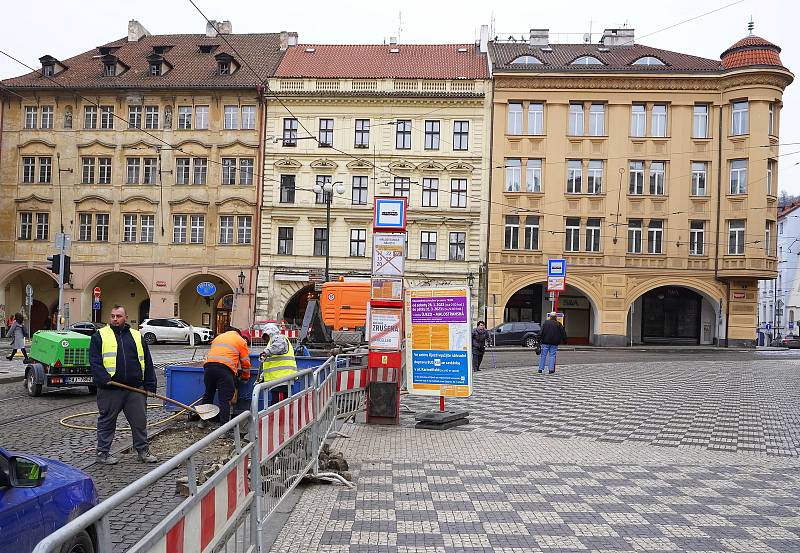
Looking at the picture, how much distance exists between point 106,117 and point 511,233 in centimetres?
2314

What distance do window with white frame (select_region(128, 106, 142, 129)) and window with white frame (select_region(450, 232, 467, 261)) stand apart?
18.1m

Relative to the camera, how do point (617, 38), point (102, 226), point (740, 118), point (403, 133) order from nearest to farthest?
point (740, 118) < point (403, 133) < point (102, 226) < point (617, 38)

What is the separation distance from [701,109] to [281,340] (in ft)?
126

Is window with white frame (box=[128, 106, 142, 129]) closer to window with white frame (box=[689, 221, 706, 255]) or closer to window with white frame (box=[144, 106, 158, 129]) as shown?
A: window with white frame (box=[144, 106, 158, 129])

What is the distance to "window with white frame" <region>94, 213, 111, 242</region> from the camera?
44875 millimetres

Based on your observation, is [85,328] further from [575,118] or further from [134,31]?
[134,31]

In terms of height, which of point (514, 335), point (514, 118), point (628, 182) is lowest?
point (514, 335)

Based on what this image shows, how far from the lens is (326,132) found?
44.3 meters

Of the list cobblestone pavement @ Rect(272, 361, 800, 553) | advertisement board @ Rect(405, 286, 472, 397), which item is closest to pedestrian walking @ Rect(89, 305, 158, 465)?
cobblestone pavement @ Rect(272, 361, 800, 553)

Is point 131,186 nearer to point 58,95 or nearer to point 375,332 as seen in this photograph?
point 58,95

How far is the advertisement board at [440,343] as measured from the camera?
1288cm

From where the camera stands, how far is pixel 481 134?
144ft

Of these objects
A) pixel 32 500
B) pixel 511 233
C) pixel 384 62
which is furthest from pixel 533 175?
pixel 32 500

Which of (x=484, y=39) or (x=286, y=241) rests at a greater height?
(x=484, y=39)
